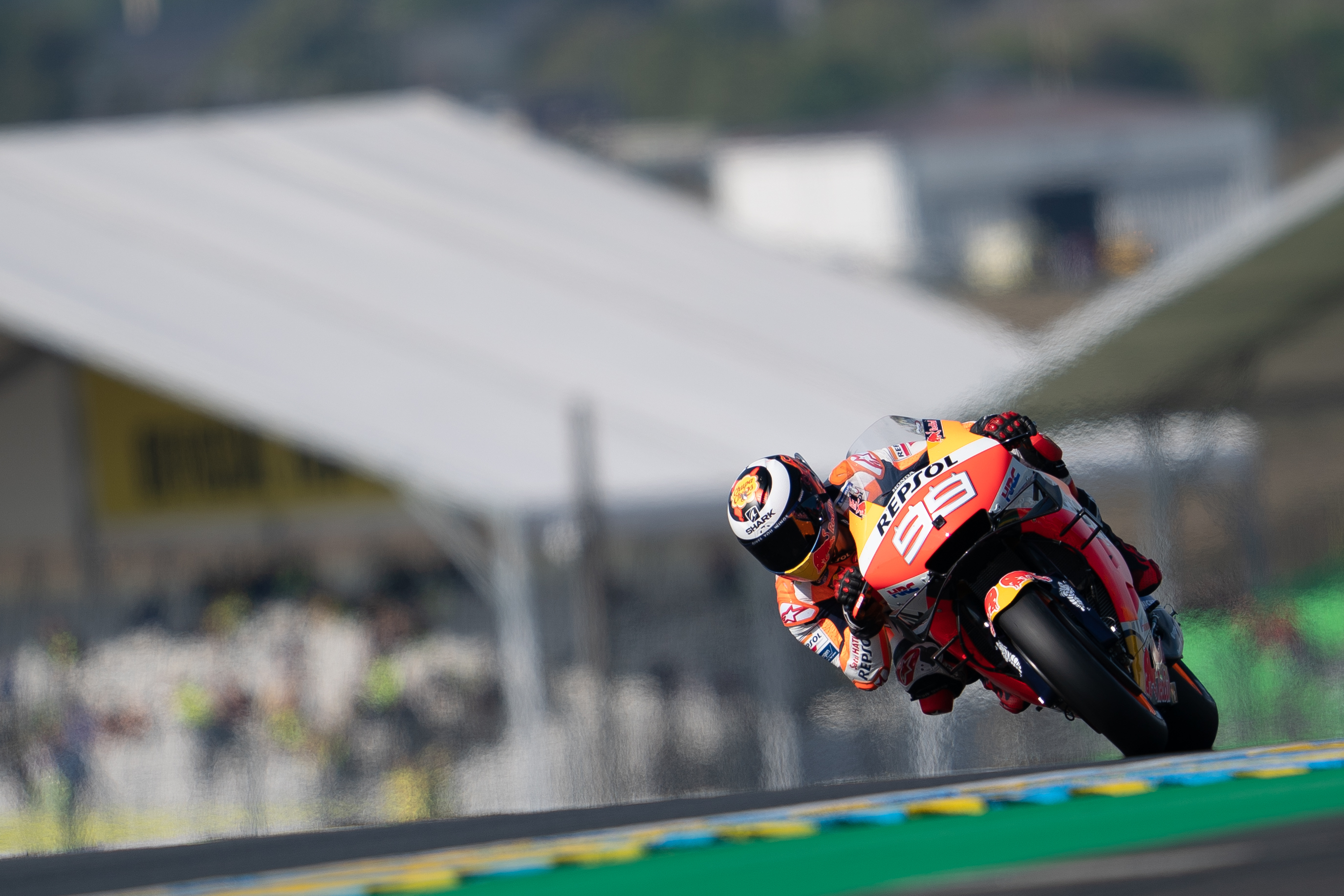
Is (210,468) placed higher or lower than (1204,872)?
higher

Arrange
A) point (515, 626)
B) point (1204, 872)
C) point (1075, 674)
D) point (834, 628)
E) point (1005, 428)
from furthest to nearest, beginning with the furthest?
point (515, 626) < point (834, 628) < point (1005, 428) < point (1075, 674) < point (1204, 872)

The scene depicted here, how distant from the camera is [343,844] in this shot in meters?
6.30

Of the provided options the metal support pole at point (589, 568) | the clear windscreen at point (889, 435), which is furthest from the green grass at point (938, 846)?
the metal support pole at point (589, 568)

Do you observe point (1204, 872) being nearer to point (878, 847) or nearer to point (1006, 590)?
point (878, 847)

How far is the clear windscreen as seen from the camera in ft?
20.4

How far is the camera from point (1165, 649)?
6.55m

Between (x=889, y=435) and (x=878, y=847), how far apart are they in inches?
60.2

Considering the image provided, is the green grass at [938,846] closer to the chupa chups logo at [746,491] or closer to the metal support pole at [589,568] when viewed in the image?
the chupa chups logo at [746,491]

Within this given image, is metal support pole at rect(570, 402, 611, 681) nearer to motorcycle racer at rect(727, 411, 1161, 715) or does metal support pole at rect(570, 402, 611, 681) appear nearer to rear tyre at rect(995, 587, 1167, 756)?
motorcycle racer at rect(727, 411, 1161, 715)

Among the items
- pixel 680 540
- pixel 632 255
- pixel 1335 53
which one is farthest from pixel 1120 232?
pixel 680 540

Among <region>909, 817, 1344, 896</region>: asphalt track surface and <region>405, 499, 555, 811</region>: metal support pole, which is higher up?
<region>405, 499, 555, 811</region>: metal support pole

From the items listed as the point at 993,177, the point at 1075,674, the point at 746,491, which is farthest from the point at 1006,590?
the point at 993,177

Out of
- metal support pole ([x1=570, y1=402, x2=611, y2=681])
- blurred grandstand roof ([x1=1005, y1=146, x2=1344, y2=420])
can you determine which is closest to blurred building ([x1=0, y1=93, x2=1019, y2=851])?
metal support pole ([x1=570, y1=402, x2=611, y2=681])

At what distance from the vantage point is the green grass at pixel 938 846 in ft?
16.0
